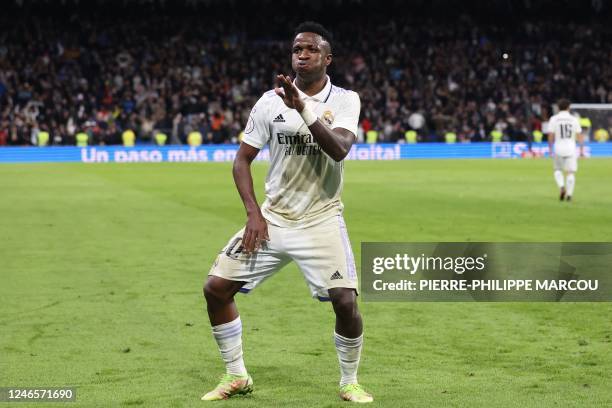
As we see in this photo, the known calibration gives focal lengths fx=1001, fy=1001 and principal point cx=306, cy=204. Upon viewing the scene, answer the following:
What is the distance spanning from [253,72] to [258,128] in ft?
143

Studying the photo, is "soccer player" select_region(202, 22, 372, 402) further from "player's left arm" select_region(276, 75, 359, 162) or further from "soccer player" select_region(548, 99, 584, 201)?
"soccer player" select_region(548, 99, 584, 201)

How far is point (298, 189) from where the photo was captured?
19.5 ft

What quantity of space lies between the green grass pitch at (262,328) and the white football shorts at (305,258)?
0.74 metres

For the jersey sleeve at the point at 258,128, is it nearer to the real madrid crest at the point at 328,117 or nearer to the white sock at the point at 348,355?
the real madrid crest at the point at 328,117

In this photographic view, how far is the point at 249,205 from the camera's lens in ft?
19.4

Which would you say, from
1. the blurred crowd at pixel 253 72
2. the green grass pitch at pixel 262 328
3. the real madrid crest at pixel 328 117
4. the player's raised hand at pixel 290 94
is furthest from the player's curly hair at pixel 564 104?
the blurred crowd at pixel 253 72

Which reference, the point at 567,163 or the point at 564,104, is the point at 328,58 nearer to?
the point at 564,104

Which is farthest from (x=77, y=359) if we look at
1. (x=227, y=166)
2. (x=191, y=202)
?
(x=227, y=166)

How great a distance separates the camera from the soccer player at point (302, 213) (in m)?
5.82

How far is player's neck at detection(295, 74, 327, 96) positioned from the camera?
5863mm

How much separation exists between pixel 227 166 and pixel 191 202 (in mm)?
15126

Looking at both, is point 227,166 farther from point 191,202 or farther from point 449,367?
point 449,367

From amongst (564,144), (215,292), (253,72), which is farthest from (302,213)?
(253,72)

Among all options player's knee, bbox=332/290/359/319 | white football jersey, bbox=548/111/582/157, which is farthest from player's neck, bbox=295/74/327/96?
white football jersey, bbox=548/111/582/157
